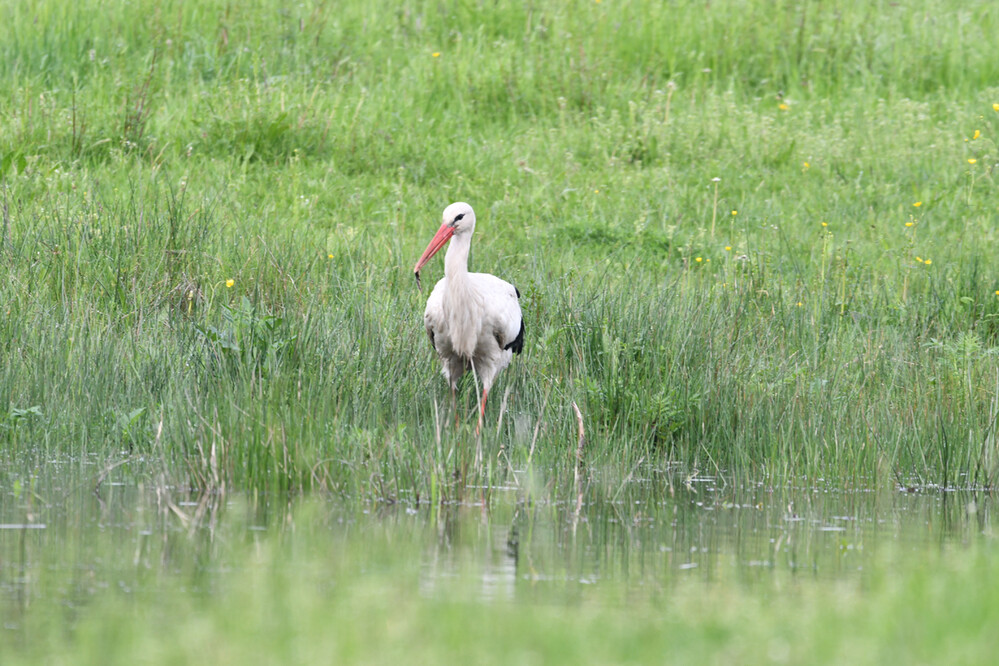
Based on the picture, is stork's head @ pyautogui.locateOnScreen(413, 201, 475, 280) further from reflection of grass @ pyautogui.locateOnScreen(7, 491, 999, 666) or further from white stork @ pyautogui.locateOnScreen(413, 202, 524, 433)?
reflection of grass @ pyautogui.locateOnScreen(7, 491, 999, 666)

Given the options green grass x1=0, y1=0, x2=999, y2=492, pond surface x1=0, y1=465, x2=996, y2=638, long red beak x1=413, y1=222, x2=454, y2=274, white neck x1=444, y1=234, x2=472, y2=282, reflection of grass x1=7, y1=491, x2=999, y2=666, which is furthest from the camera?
white neck x1=444, y1=234, x2=472, y2=282

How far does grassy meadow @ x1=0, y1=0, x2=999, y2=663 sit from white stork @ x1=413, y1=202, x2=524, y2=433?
184 millimetres

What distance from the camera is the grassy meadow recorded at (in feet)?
18.9

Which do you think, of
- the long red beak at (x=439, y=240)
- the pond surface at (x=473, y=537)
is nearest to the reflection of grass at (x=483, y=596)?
the pond surface at (x=473, y=537)

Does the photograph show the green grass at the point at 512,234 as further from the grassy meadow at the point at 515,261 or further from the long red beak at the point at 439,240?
the long red beak at the point at 439,240

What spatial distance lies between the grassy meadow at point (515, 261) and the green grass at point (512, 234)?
0.03 metres

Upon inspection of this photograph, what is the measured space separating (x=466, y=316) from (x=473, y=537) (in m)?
2.94

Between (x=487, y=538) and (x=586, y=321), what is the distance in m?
2.75

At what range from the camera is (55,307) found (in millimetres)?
7766

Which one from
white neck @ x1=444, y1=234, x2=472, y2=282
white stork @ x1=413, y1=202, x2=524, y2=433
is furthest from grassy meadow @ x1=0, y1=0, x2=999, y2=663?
white neck @ x1=444, y1=234, x2=472, y2=282

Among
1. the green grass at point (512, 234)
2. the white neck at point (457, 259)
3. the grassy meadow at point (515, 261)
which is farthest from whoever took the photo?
the white neck at point (457, 259)

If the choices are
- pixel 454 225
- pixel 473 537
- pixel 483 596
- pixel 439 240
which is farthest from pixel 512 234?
pixel 483 596

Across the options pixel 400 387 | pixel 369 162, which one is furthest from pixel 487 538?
pixel 369 162

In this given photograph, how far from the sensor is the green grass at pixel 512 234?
646 centimetres
